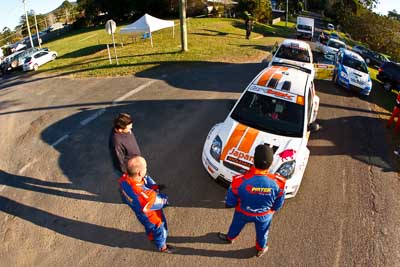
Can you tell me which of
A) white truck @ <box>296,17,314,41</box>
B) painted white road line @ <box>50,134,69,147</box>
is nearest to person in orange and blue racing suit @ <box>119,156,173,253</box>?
painted white road line @ <box>50,134,69,147</box>

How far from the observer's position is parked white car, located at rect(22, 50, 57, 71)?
18828mm

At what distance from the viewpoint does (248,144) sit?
4.91m

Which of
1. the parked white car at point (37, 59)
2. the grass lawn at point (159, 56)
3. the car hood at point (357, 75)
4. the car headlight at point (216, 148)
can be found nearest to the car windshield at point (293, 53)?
the car hood at point (357, 75)

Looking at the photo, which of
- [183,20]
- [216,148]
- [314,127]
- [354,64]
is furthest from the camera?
[183,20]

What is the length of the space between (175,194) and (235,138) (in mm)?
1552

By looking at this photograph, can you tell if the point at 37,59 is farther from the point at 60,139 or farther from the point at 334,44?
the point at 334,44

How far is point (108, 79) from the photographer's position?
12633 mm

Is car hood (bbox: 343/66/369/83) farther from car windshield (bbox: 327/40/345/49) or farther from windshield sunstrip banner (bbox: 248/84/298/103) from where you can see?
car windshield (bbox: 327/40/345/49)

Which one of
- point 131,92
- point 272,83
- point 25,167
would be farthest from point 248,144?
point 131,92

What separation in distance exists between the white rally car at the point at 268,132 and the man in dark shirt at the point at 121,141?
4.99 ft

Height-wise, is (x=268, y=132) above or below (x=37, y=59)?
above

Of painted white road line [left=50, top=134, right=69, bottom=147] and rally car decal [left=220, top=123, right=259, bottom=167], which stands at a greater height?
rally car decal [left=220, top=123, right=259, bottom=167]

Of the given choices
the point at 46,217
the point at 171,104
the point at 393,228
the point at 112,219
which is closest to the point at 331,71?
the point at 171,104

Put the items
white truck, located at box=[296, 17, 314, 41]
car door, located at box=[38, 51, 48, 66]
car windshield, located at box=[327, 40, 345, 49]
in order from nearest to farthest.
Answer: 1. car windshield, located at box=[327, 40, 345, 49]
2. car door, located at box=[38, 51, 48, 66]
3. white truck, located at box=[296, 17, 314, 41]
